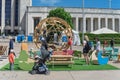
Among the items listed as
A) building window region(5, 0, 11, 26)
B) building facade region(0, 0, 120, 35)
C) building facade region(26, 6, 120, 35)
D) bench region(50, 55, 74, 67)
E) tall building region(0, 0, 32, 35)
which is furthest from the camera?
building window region(5, 0, 11, 26)

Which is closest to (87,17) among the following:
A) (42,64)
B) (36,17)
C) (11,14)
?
(36,17)

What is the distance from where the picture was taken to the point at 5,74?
1205 cm

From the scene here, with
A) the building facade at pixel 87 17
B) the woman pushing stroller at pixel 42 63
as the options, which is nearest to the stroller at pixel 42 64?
the woman pushing stroller at pixel 42 63

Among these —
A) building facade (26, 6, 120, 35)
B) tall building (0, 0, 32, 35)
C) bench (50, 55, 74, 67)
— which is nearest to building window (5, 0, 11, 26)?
tall building (0, 0, 32, 35)

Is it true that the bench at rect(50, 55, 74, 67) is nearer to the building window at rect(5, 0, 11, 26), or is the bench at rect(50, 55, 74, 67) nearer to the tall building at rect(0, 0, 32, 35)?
the tall building at rect(0, 0, 32, 35)

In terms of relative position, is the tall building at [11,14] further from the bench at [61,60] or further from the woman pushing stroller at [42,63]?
the woman pushing stroller at [42,63]

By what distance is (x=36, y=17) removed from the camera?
246ft

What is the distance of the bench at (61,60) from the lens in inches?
579

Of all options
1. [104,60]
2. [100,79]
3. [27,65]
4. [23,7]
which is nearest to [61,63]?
[27,65]

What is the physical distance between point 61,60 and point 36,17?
200 feet

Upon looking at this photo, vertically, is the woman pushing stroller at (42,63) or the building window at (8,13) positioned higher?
the building window at (8,13)

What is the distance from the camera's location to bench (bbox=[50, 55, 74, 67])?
1471 centimetres

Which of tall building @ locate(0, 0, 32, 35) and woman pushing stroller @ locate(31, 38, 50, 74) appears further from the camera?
tall building @ locate(0, 0, 32, 35)

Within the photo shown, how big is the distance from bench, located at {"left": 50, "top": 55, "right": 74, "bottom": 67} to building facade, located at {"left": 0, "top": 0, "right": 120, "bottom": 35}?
49757mm
